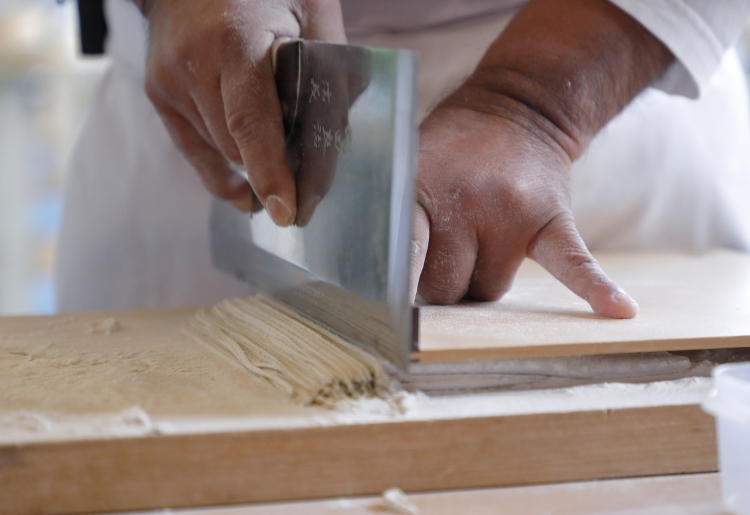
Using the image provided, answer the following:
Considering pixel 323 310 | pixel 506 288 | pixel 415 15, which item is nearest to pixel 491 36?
pixel 415 15

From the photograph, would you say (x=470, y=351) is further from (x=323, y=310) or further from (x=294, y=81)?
(x=294, y=81)

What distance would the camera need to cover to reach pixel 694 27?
0.78 meters

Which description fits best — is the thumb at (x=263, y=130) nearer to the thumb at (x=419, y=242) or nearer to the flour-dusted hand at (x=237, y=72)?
the flour-dusted hand at (x=237, y=72)

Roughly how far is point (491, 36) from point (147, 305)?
27.1 inches

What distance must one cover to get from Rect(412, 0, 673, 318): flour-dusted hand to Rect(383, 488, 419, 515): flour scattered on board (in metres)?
0.18

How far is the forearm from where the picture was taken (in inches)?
29.1

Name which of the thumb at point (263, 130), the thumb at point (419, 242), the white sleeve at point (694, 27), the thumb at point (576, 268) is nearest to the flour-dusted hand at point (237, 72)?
the thumb at point (263, 130)

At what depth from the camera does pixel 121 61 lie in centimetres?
108

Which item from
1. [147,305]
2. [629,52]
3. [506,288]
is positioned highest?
[629,52]

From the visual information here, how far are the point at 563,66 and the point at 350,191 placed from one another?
34cm

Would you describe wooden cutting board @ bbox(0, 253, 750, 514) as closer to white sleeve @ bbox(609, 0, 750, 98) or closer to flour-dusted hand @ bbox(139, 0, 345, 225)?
flour-dusted hand @ bbox(139, 0, 345, 225)

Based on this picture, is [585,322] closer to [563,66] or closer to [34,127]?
[563,66]

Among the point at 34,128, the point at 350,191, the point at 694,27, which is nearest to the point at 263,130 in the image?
the point at 350,191

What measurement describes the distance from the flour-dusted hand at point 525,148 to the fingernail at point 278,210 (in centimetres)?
12
